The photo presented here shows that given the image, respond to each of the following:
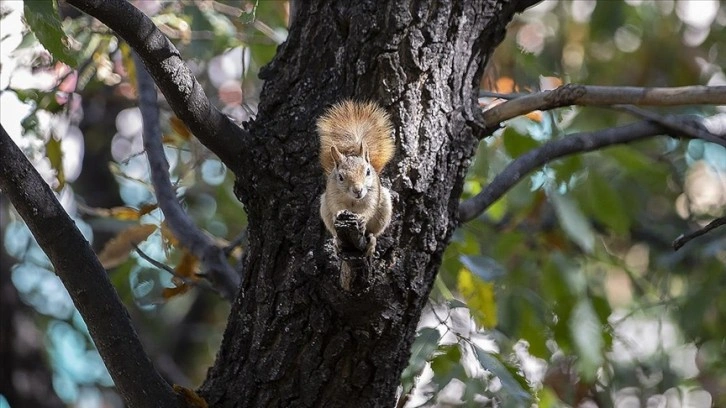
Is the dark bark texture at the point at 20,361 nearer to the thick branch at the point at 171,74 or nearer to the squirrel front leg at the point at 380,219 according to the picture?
the thick branch at the point at 171,74

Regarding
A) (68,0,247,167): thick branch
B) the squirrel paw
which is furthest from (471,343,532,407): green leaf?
(68,0,247,167): thick branch

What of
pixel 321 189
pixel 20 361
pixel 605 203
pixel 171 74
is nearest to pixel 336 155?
pixel 321 189

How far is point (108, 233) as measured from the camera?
13.8ft

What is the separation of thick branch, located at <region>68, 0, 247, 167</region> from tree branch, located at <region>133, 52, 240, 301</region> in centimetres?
57

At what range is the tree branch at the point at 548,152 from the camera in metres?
1.98

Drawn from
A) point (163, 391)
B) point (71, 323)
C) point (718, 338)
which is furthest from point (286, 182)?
point (71, 323)

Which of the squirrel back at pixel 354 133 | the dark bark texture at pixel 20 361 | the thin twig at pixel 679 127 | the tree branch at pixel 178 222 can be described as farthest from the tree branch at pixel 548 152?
the dark bark texture at pixel 20 361

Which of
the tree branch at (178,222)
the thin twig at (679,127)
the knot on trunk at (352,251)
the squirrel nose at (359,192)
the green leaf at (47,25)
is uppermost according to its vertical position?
the thin twig at (679,127)

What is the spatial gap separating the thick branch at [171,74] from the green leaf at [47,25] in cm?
12

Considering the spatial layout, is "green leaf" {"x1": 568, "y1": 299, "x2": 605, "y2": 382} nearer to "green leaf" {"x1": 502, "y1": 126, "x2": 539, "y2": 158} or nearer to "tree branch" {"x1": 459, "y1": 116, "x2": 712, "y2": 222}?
"green leaf" {"x1": 502, "y1": 126, "x2": 539, "y2": 158}

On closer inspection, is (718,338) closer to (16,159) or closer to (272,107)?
(272,107)

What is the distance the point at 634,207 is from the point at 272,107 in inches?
74.8

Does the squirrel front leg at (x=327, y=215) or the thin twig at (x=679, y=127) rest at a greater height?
the thin twig at (x=679, y=127)

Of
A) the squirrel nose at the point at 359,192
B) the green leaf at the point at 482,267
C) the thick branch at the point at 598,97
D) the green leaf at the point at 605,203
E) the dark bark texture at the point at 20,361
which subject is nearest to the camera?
the squirrel nose at the point at 359,192
